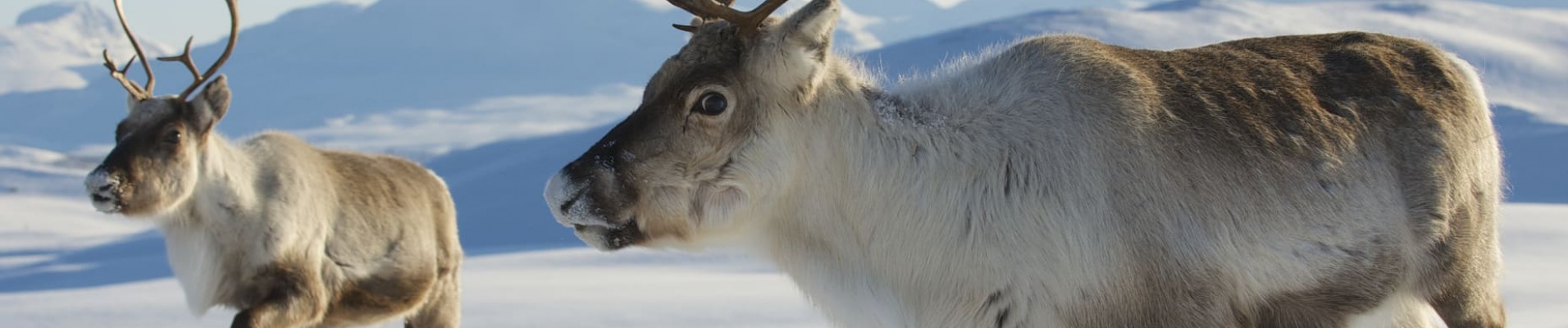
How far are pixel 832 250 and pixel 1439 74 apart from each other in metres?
1.97

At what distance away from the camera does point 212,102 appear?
317 inches

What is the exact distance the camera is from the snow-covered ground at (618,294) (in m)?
11.7

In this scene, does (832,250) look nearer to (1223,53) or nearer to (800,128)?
(800,128)

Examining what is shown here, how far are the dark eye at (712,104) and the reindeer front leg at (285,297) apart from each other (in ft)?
13.2

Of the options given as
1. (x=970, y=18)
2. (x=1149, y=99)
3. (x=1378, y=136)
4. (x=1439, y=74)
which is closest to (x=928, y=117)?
(x=1149, y=99)

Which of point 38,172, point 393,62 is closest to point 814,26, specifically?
point 38,172

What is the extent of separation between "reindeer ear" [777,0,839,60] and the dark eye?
23cm

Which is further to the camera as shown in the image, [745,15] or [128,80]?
[128,80]

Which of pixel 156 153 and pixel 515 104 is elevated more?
pixel 156 153

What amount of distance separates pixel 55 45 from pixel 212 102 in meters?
110

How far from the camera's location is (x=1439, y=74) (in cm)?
491

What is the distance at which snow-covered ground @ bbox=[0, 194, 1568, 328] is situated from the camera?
11656mm

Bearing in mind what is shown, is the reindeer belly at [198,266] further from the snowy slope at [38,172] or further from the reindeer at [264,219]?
the snowy slope at [38,172]

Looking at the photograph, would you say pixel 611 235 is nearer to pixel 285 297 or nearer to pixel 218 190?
pixel 285 297
